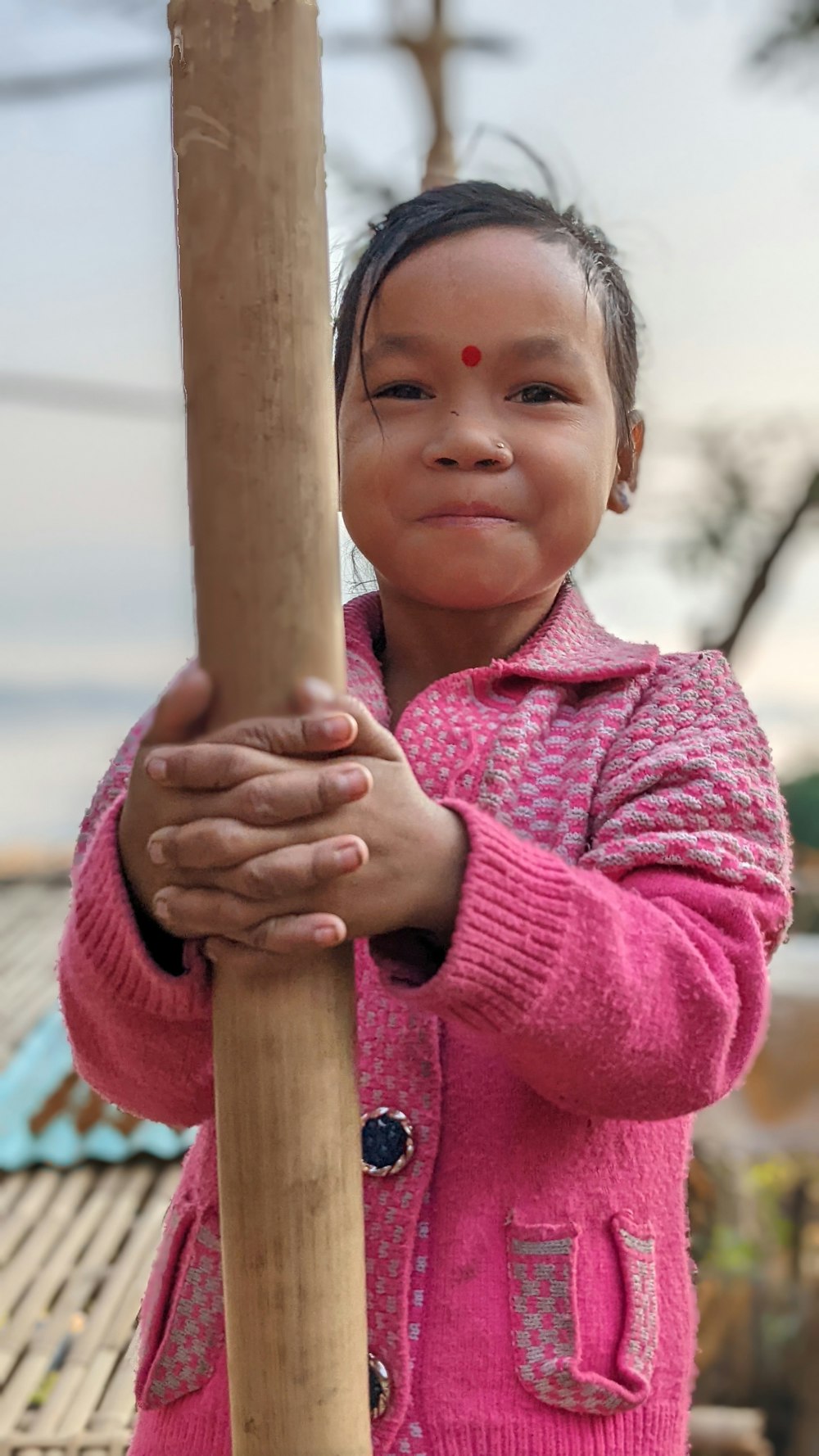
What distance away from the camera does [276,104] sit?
2.37ft

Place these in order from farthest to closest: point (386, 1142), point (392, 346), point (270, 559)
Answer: point (392, 346), point (386, 1142), point (270, 559)

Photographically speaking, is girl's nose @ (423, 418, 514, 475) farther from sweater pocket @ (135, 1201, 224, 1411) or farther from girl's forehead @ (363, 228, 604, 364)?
sweater pocket @ (135, 1201, 224, 1411)

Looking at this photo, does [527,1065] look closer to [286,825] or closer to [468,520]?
[286,825]

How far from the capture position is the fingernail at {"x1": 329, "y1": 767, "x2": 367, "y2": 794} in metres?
0.74

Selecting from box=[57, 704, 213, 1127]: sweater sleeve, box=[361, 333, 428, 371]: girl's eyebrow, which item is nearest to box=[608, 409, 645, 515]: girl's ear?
box=[361, 333, 428, 371]: girl's eyebrow

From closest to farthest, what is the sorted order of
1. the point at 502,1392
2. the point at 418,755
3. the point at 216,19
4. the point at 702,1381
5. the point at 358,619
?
the point at 216,19 < the point at 502,1392 < the point at 418,755 < the point at 358,619 < the point at 702,1381

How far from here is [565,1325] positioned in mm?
946

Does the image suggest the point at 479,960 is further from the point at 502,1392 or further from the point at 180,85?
the point at 180,85

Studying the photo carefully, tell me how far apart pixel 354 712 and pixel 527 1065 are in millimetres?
263

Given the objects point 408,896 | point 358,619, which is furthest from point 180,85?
point 358,619

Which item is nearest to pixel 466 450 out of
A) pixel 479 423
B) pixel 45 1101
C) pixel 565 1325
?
pixel 479 423

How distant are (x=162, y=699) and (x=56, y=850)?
156 inches

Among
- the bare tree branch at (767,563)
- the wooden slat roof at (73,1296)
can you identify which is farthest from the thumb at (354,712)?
the bare tree branch at (767,563)

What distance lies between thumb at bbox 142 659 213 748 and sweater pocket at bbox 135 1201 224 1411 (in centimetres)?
43
